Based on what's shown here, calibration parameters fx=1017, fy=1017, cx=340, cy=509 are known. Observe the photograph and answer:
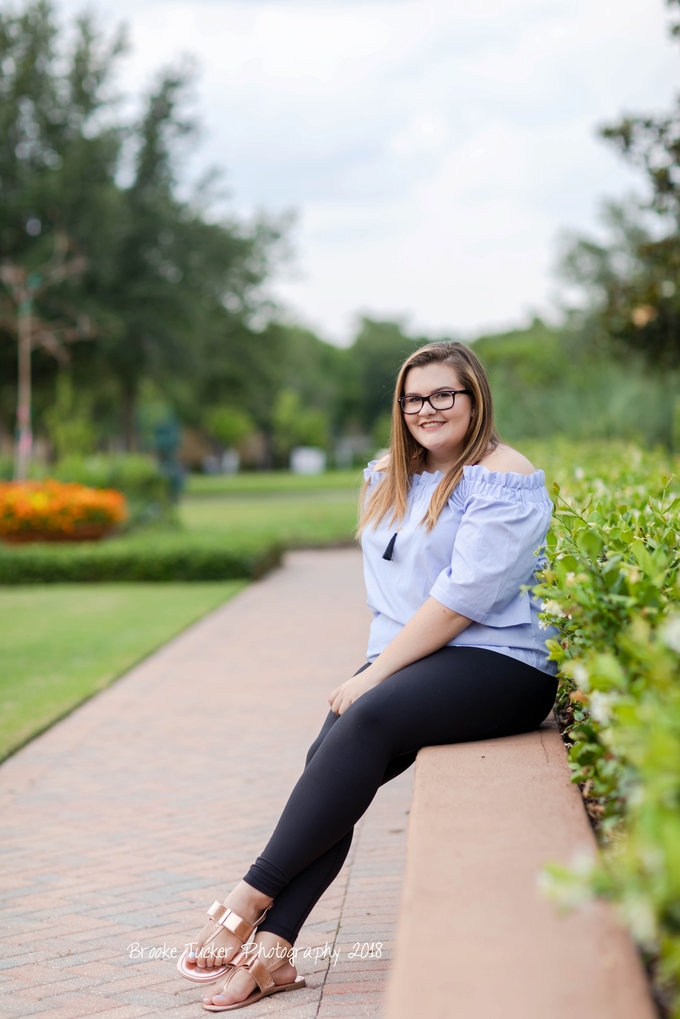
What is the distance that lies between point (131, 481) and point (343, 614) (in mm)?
8205

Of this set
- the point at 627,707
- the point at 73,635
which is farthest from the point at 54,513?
the point at 627,707

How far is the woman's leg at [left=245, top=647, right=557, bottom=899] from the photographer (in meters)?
2.54

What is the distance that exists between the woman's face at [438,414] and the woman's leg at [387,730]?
692 mm

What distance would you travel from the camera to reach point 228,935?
2.57 meters

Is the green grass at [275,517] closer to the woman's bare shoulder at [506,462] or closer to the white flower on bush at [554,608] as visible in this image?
the woman's bare shoulder at [506,462]

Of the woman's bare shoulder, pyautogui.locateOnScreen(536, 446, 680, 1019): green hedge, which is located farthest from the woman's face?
pyautogui.locateOnScreen(536, 446, 680, 1019): green hedge

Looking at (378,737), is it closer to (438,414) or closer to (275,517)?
(438,414)

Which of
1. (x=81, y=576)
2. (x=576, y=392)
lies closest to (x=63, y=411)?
(x=81, y=576)

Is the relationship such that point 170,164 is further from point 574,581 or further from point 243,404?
point 574,581

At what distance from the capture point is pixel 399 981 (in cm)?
146

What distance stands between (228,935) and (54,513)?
1259 centimetres

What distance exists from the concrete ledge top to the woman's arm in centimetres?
65

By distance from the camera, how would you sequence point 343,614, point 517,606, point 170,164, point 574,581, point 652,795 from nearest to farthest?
1. point 652,795
2. point 574,581
3. point 517,606
4. point 343,614
5. point 170,164

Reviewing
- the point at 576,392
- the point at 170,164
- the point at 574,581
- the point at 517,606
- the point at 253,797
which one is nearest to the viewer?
the point at 574,581
